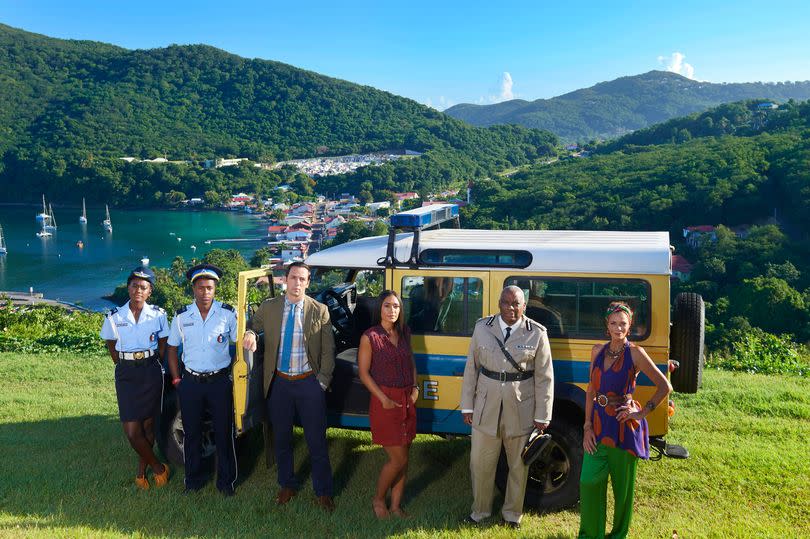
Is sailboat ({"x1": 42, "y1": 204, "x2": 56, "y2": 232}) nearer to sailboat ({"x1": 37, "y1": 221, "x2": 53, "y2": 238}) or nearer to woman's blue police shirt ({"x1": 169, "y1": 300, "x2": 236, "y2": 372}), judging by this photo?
sailboat ({"x1": 37, "y1": 221, "x2": 53, "y2": 238})

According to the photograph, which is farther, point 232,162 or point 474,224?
point 232,162

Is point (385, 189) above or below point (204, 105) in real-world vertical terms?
below

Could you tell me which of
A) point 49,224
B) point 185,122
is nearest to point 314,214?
point 49,224

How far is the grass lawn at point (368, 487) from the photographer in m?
4.38

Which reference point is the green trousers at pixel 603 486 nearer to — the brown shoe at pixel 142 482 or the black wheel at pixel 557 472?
the black wheel at pixel 557 472

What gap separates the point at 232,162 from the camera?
146 meters

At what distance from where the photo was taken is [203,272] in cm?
470

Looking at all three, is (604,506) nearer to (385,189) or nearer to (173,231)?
(173,231)

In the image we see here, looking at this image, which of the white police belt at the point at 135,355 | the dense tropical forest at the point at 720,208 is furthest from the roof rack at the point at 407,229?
the dense tropical forest at the point at 720,208

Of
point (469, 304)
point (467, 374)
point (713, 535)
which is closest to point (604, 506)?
point (713, 535)

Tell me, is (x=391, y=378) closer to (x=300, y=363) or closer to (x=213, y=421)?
(x=300, y=363)

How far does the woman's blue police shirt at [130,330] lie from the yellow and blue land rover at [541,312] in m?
0.80

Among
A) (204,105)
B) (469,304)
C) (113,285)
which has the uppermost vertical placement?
(204,105)

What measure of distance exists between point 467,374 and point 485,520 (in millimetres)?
1061
